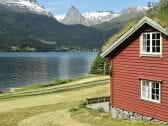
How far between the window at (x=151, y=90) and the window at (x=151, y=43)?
2420 millimetres

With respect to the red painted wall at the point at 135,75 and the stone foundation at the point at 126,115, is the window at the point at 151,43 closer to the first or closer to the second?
the red painted wall at the point at 135,75

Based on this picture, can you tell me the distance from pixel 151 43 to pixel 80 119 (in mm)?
9189

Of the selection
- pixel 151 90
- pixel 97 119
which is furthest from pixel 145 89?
pixel 97 119

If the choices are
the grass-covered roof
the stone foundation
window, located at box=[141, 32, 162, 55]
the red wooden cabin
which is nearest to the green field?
the stone foundation

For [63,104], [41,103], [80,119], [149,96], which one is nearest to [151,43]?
[149,96]

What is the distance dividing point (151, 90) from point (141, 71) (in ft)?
5.97

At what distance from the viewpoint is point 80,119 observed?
110 feet

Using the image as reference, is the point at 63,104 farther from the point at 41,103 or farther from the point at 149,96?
the point at 149,96

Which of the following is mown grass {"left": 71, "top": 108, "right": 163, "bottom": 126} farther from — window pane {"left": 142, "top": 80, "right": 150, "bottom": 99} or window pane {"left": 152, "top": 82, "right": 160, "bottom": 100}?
window pane {"left": 142, "top": 80, "right": 150, "bottom": 99}

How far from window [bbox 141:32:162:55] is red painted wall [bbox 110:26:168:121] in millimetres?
467

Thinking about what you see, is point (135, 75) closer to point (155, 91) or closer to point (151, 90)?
point (151, 90)

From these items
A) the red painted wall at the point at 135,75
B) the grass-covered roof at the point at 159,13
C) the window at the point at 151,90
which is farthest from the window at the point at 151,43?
the window at the point at 151,90

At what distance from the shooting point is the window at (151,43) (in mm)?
29750

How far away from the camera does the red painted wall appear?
96.3 ft
